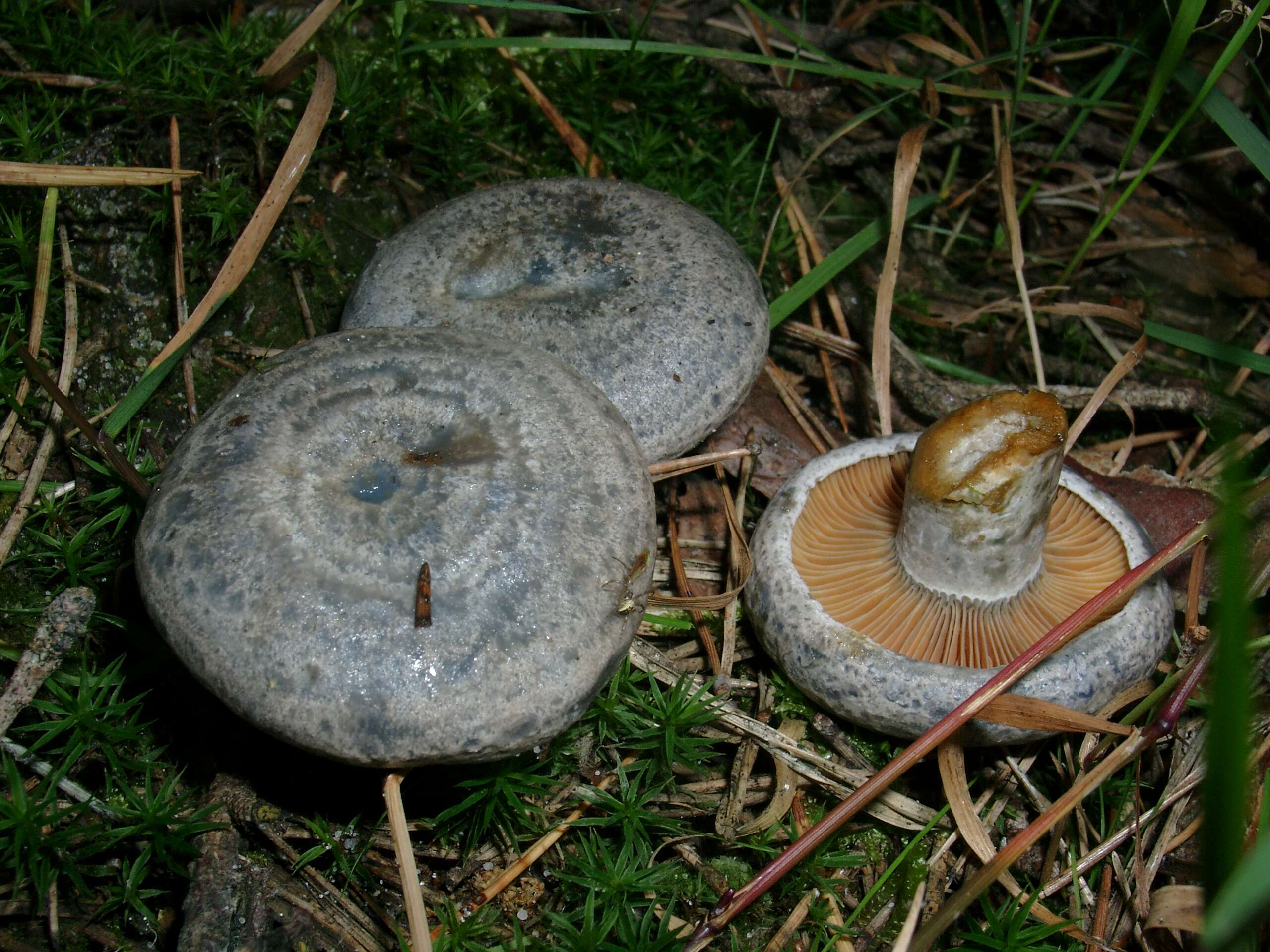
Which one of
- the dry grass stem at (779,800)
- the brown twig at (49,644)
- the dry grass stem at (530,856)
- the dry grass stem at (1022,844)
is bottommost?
the dry grass stem at (530,856)

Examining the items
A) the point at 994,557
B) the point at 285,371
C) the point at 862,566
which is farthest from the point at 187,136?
the point at 994,557

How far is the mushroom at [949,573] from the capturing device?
2201 mm

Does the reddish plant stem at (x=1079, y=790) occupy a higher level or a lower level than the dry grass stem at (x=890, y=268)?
lower

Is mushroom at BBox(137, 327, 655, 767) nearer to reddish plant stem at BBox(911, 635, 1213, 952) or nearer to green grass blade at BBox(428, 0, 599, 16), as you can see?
reddish plant stem at BBox(911, 635, 1213, 952)

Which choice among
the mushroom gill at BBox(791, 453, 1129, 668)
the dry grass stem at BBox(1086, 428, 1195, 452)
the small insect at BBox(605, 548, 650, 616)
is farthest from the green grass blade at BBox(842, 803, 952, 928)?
the dry grass stem at BBox(1086, 428, 1195, 452)

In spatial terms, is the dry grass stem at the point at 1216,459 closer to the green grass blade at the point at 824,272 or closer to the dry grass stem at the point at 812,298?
the dry grass stem at the point at 812,298

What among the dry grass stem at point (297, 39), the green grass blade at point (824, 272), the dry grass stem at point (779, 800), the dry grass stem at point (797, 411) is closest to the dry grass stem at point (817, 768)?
the dry grass stem at point (779, 800)

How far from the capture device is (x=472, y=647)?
1.87 m

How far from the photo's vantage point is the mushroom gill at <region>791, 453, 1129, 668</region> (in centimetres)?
246

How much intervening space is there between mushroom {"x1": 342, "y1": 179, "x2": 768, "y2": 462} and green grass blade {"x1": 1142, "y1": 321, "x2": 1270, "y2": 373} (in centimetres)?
130

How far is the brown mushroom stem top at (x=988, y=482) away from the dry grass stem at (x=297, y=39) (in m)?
2.35

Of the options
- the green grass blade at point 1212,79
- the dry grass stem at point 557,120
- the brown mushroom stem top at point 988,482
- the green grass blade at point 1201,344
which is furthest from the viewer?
the dry grass stem at point 557,120

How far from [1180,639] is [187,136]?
3.38 m

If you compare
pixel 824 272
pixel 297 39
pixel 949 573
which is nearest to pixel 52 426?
pixel 297 39
